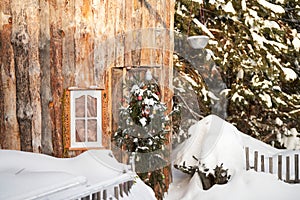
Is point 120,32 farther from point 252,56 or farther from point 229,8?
point 252,56

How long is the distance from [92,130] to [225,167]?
175 centimetres

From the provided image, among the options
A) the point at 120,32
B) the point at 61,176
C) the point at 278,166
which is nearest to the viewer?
the point at 61,176

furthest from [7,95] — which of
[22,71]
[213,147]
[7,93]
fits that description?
[213,147]

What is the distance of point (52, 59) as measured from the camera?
4609mm

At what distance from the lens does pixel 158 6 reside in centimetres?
509

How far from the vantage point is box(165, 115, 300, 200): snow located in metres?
4.85

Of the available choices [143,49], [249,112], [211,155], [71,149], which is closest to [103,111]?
[71,149]

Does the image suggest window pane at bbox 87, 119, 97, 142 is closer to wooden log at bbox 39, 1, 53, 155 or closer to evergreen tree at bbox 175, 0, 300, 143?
wooden log at bbox 39, 1, 53, 155

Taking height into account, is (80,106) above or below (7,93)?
below

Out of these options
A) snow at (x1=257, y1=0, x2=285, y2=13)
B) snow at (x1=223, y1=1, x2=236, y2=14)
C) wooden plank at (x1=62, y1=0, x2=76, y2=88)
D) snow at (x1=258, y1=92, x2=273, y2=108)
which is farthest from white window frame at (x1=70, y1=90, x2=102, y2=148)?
snow at (x1=257, y1=0, x2=285, y2=13)

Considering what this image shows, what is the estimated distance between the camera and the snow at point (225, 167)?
191 inches

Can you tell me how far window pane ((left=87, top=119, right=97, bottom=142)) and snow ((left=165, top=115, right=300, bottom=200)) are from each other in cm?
122

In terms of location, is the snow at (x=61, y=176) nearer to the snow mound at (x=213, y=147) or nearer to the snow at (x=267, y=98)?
the snow mound at (x=213, y=147)

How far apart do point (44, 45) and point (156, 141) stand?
1557 mm
